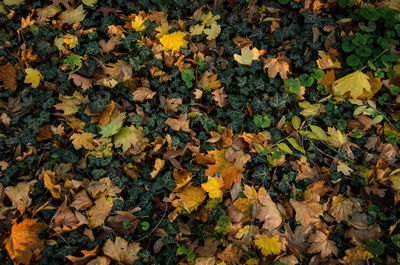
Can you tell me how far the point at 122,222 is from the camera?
2250mm

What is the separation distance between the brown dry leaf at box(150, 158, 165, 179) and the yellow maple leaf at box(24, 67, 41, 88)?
4.41ft

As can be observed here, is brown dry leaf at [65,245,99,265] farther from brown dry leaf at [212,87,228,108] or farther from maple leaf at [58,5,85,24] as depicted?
maple leaf at [58,5,85,24]

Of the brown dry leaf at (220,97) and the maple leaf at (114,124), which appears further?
the brown dry leaf at (220,97)

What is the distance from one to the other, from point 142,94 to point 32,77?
3.38 ft

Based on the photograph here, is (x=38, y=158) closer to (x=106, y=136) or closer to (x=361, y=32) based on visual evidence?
(x=106, y=136)

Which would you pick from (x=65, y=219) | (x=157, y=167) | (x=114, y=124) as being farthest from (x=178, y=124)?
(x=65, y=219)

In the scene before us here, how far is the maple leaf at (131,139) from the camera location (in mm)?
2449

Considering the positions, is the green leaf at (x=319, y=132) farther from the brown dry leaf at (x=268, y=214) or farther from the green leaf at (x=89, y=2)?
the green leaf at (x=89, y=2)

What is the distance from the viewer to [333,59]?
2.80m

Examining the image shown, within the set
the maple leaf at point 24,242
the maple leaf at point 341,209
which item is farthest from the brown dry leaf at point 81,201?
the maple leaf at point 341,209

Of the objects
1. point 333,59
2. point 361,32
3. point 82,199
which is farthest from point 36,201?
point 361,32

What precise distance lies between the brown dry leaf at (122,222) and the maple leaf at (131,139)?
0.52 meters

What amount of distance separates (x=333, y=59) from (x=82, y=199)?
265cm

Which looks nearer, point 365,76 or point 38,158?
point 38,158
